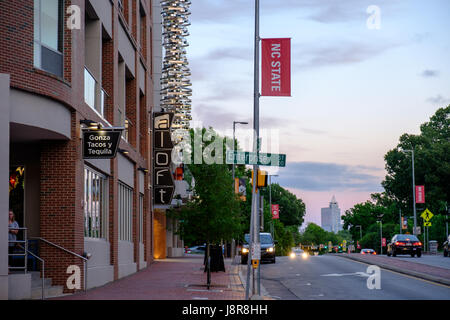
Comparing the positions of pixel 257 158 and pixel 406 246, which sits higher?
pixel 257 158

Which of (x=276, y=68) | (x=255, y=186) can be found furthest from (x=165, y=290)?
(x=276, y=68)

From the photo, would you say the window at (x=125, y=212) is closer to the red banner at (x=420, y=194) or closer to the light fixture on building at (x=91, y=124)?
the light fixture on building at (x=91, y=124)

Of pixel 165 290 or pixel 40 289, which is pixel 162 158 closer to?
pixel 165 290

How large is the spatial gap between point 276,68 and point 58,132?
6.00 m

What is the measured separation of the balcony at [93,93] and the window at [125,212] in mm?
5203

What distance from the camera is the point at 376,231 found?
133 m

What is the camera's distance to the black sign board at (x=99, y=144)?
18812 millimetres

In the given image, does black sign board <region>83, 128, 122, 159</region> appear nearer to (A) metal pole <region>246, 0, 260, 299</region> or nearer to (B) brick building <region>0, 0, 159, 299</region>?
(B) brick building <region>0, 0, 159, 299</region>

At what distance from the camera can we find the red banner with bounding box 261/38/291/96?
18.1 meters

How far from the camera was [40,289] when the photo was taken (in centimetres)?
1633

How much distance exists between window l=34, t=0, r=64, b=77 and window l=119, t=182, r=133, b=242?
10001 millimetres

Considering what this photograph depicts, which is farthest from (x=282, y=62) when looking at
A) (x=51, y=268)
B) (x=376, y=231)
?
(x=376, y=231)

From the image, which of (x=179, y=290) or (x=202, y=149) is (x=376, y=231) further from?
(x=179, y=290)

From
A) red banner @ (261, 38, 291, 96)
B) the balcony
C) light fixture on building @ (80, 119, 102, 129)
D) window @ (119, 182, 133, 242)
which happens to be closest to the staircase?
light fixture on building @ (80, 119, 102, 129)
